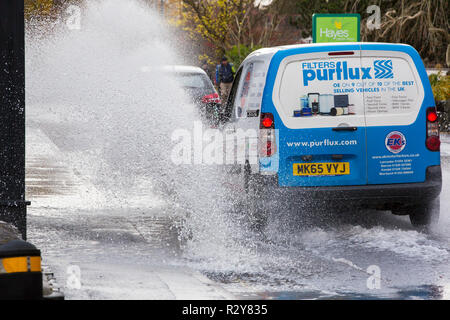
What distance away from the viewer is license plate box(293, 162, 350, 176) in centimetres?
918

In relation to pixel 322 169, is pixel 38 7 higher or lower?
higher

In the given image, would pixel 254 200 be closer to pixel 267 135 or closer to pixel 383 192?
pixel 267 135

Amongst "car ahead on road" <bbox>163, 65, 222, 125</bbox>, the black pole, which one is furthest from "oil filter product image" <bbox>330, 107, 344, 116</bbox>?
"car ahead on road" <bbox>163, 65, 222, 125</bbox>

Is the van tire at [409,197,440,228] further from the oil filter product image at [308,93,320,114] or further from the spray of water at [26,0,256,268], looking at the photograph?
the spray of water at [26,0,256,268]

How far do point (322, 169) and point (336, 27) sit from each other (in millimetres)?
16526

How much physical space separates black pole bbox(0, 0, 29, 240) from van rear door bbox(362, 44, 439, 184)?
3.39 metres

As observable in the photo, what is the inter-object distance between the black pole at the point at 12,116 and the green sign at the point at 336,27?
1779 cm

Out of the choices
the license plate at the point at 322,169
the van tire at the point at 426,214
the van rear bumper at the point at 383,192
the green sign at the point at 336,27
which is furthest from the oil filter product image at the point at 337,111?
the green sign at the point at 336,27

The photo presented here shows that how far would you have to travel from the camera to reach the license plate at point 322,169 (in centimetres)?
918

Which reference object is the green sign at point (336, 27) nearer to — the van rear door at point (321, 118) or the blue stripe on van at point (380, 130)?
the blue stripe on van at point (380, 130)

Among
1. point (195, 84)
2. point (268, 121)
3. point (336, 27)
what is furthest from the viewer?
point (336, 27)

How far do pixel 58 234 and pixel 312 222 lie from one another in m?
2.60

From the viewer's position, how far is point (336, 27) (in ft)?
82.8

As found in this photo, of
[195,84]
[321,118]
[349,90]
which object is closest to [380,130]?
[349,90]
